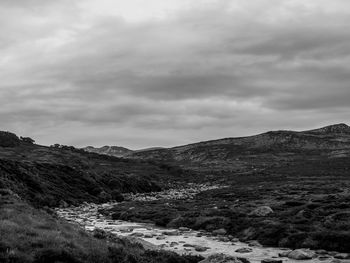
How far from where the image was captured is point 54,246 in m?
18.1

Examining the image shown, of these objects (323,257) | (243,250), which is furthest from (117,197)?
(323,257)

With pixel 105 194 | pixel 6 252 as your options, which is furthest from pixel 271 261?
pixel 105 194

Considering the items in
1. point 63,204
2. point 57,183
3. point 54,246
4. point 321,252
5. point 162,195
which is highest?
point 57,183

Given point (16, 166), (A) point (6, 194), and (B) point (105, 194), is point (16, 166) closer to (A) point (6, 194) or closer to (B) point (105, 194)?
(B) point (105, 194)

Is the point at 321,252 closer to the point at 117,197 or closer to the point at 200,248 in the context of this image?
the point at 200,248

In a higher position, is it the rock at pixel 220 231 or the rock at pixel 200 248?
the rock at pixel 200 248

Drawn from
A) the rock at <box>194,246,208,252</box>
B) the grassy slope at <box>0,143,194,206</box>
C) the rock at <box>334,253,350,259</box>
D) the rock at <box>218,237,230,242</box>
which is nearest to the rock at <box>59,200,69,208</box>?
the grassy slope at <box>0,143,194,206</box>

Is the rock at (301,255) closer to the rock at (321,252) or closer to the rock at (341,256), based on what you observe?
the rock at (321,252)

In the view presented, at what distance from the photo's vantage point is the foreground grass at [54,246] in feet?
55.5

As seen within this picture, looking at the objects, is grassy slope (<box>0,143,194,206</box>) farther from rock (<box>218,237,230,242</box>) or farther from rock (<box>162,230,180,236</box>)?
rock (<box>218,237,230,242</box>)

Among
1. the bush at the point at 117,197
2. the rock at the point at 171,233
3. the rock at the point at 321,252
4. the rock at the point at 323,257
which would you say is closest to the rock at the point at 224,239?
the rock at the point at 171,233

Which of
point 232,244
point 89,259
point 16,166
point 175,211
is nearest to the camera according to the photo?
point 89,259

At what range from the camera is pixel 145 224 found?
43.9 m

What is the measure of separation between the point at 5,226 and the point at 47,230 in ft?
7.55
